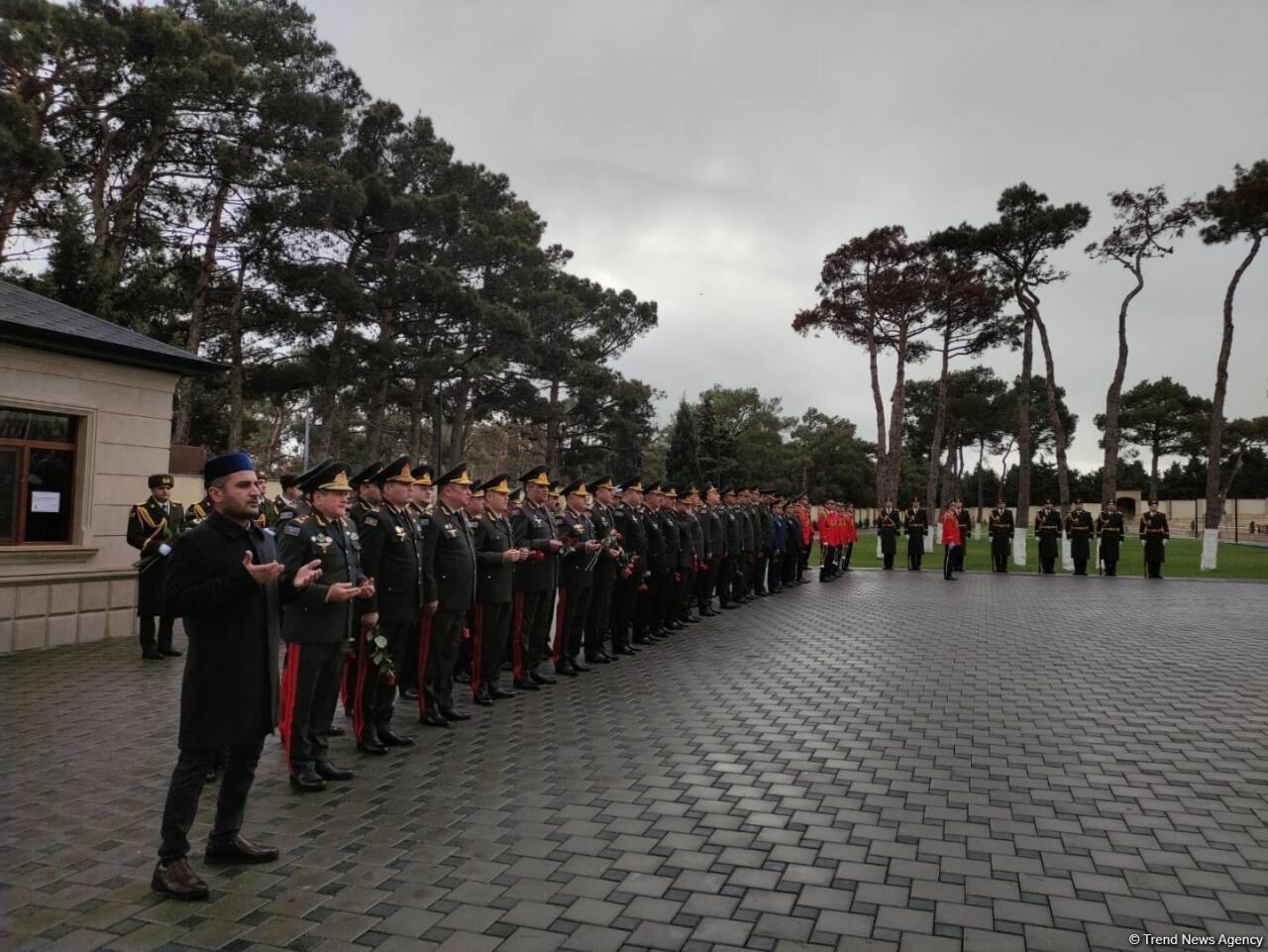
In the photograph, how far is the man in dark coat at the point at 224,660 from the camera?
11.6 feet

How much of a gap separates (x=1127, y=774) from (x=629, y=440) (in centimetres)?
3884

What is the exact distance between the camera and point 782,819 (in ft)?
14.5

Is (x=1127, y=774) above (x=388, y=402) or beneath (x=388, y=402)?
beneath

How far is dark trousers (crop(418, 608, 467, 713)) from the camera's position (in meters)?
6.57

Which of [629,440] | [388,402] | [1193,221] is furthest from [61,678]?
[629,440]

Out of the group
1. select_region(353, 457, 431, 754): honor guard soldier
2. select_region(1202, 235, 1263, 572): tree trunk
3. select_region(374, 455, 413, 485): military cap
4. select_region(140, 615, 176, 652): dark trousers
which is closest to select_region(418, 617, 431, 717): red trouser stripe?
select_region(353, 457, 431, 754): honor guard soldier

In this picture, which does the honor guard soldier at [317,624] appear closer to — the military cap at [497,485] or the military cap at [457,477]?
the military cap at [457,477]

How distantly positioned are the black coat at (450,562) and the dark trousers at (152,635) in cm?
433

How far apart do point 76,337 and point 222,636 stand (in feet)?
25.4

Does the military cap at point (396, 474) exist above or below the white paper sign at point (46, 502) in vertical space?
above

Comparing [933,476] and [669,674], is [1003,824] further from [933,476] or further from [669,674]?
[933,476]

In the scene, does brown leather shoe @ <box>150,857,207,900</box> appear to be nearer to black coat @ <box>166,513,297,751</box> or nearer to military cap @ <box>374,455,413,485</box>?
black coat @ <box>166,513,297,751</box>

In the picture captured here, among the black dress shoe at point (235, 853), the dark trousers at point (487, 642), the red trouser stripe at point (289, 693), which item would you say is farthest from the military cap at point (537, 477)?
the black dress shoe at point (235, 853)

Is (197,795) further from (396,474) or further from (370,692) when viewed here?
(396,474)
